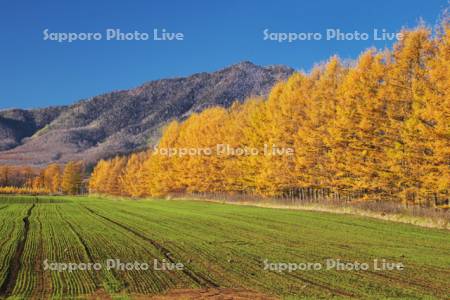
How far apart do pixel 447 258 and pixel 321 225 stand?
1326 cm

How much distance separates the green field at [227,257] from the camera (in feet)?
43.7

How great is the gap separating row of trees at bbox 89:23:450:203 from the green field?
546cm

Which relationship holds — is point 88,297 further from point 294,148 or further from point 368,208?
point 294,148

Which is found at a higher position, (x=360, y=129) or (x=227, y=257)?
(x=360, y=129)

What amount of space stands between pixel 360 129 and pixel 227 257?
2361 centimetres

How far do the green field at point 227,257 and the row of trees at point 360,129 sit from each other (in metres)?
5.46

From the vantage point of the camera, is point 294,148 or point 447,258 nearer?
point 447,258

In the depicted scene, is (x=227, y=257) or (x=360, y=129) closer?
(x=227, y=257)

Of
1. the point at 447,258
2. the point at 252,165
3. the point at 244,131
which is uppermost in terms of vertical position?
the point at 244,131

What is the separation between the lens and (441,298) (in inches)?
Answer: 483

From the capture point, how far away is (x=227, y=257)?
18.4 metres

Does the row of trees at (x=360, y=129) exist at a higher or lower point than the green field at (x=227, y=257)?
higher

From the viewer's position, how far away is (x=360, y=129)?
128 feet

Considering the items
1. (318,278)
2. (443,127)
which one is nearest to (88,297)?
(318,278)
